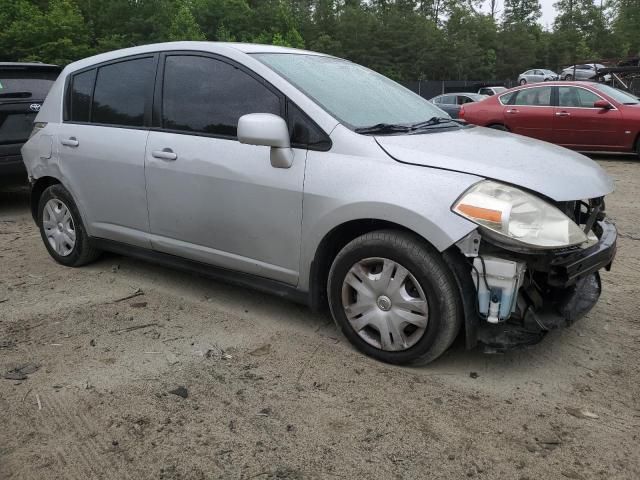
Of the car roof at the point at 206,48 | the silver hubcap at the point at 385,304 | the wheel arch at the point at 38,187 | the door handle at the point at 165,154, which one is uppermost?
the car roof at the point at 206,48

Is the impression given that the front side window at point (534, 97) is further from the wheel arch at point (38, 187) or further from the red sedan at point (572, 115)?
the wheel arch at point (38, 187)

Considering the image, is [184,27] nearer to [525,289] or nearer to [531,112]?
[531,112]

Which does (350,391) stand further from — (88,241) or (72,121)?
(72,121)

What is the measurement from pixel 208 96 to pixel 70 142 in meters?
1.36

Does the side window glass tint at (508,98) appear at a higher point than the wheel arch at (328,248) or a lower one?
higher

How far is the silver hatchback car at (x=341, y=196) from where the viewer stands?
2.70 metres

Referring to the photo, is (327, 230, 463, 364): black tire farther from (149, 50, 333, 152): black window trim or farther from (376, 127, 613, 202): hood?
(149, 50, 333, 152): black window trim

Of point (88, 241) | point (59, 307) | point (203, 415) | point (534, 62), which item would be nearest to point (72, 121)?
point (88, 241)

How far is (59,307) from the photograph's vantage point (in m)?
3.85

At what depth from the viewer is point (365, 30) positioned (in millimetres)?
55438

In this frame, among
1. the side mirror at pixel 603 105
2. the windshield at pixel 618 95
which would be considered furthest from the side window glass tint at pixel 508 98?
the side mirror at pixel 603 105

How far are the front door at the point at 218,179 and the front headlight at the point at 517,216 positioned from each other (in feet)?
3.06

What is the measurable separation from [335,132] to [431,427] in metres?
1.52

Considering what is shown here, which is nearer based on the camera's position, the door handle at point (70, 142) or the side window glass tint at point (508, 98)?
the door handle at point (70, 142)
